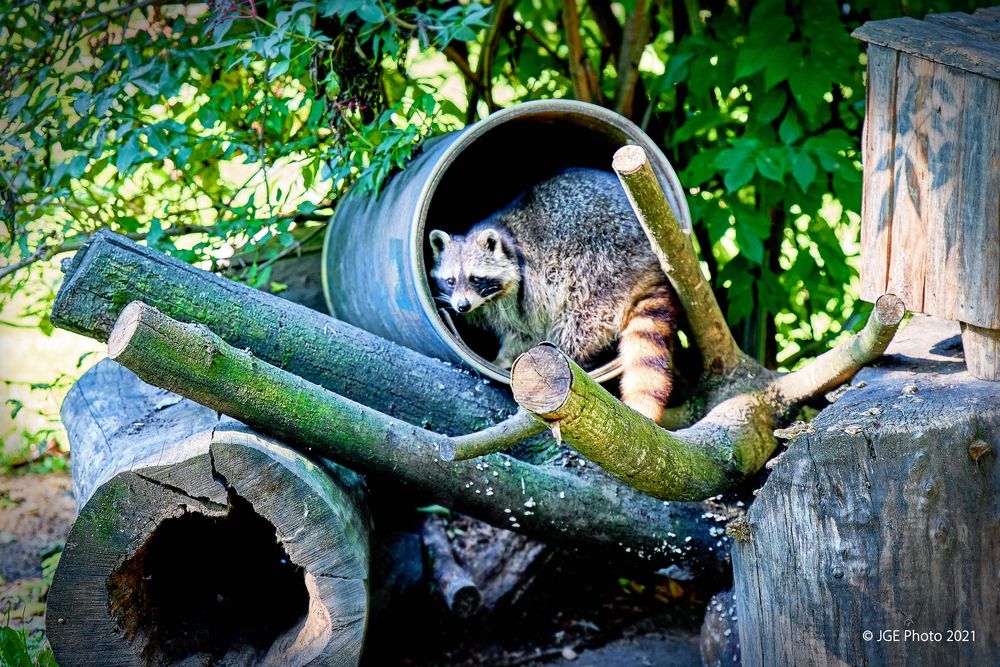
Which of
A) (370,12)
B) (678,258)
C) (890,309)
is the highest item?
(370,12)

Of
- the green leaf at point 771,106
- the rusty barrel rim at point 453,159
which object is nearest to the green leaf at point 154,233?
the rusty barrel rim at point 453,159

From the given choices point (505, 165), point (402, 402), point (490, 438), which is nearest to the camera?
point (490, 438)

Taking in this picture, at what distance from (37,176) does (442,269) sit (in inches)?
56.0

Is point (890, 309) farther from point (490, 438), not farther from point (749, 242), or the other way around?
point (490, 438)

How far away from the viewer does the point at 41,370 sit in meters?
4.57

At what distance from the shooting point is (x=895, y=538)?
6.75 ft

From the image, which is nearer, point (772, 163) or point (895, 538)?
point (895, 538)

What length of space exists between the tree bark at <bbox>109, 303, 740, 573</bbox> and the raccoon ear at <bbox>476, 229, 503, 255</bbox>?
90 centimetres

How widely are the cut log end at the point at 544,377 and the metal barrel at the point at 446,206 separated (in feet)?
2.91

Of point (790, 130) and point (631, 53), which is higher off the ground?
point (631, 53)

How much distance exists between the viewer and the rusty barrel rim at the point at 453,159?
9.20 ft

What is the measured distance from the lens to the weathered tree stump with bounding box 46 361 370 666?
2170 mm

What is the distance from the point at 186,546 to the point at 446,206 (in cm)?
183

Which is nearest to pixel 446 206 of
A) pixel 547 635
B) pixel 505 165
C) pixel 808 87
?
pixel 505 165
